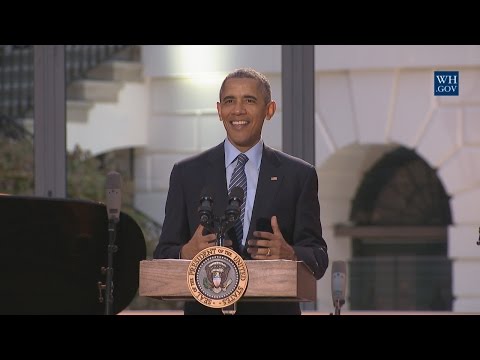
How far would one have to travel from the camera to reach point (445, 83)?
8602 mm

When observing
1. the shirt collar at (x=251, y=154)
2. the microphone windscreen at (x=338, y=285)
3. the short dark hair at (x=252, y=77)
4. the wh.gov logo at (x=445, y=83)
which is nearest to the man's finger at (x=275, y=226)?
the shirt collar at (x=251, y=154)

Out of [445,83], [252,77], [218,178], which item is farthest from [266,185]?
[445,83]

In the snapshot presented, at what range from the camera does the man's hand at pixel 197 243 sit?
448 cm

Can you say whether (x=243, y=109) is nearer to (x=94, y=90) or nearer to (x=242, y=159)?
(x=242, y=159)

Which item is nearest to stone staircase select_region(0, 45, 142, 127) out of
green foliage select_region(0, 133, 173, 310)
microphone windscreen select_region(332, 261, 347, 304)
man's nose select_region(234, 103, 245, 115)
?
green foliage select_region(0, 133, 173, 310)

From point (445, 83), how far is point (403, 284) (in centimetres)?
133

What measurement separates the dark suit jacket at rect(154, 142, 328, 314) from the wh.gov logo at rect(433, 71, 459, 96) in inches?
147

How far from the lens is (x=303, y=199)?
16.1 ft

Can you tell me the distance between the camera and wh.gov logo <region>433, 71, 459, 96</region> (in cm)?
855

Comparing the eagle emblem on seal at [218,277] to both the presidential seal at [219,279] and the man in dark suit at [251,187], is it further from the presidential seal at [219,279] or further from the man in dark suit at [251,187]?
the man in dark suit at [251,187]

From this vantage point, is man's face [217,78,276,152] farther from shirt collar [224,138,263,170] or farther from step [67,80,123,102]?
step [67,80,123,102]

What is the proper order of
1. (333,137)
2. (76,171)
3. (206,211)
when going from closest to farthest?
(206,211), (333,137), (76,171)
